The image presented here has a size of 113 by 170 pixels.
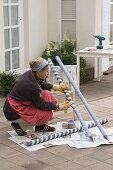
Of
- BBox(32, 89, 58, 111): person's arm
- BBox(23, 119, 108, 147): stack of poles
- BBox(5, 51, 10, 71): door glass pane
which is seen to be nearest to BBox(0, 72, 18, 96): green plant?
BBox(5, 51, 10, 71): door glass pane

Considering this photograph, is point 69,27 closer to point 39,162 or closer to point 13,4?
point 13,4

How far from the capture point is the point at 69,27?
8.53 metres

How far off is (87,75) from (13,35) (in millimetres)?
1679

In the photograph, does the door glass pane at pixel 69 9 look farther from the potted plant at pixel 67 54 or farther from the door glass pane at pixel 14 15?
the door glass pane at pixel 14 15

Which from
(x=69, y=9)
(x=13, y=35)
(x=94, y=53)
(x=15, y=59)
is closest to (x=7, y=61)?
(x=15, y=59)

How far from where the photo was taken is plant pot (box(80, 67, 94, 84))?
8051 mm

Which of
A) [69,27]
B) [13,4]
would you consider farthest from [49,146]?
[69,27]

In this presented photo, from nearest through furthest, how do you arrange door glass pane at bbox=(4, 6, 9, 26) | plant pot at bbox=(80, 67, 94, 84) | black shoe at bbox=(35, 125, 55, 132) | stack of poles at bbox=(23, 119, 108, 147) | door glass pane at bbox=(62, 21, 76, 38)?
stack of poles at bbox=(23, 119, 108, 147), black shoe at bbox=(35, 125, 55, 132), door glass pane at bbox=(4, 6, 9, 26), plant pot at bbox=(80, 67, 94, 84), door glass pane at bbox=(62, 21, 76, 38)

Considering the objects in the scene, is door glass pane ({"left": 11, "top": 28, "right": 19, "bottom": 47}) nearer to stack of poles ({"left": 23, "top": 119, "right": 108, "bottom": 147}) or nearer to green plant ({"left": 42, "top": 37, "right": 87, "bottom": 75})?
green plant ({"left": 42, "top": 37, "right": 87, "bottom": 75})

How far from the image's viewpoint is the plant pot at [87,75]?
26.4ft

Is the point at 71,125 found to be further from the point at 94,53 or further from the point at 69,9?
the point at 69,9

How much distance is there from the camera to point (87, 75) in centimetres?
819

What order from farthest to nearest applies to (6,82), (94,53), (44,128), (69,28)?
(69,28)
(94,53)
(6,82)
(44,128)

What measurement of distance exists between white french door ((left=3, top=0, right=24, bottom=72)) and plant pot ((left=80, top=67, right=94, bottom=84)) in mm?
1217
